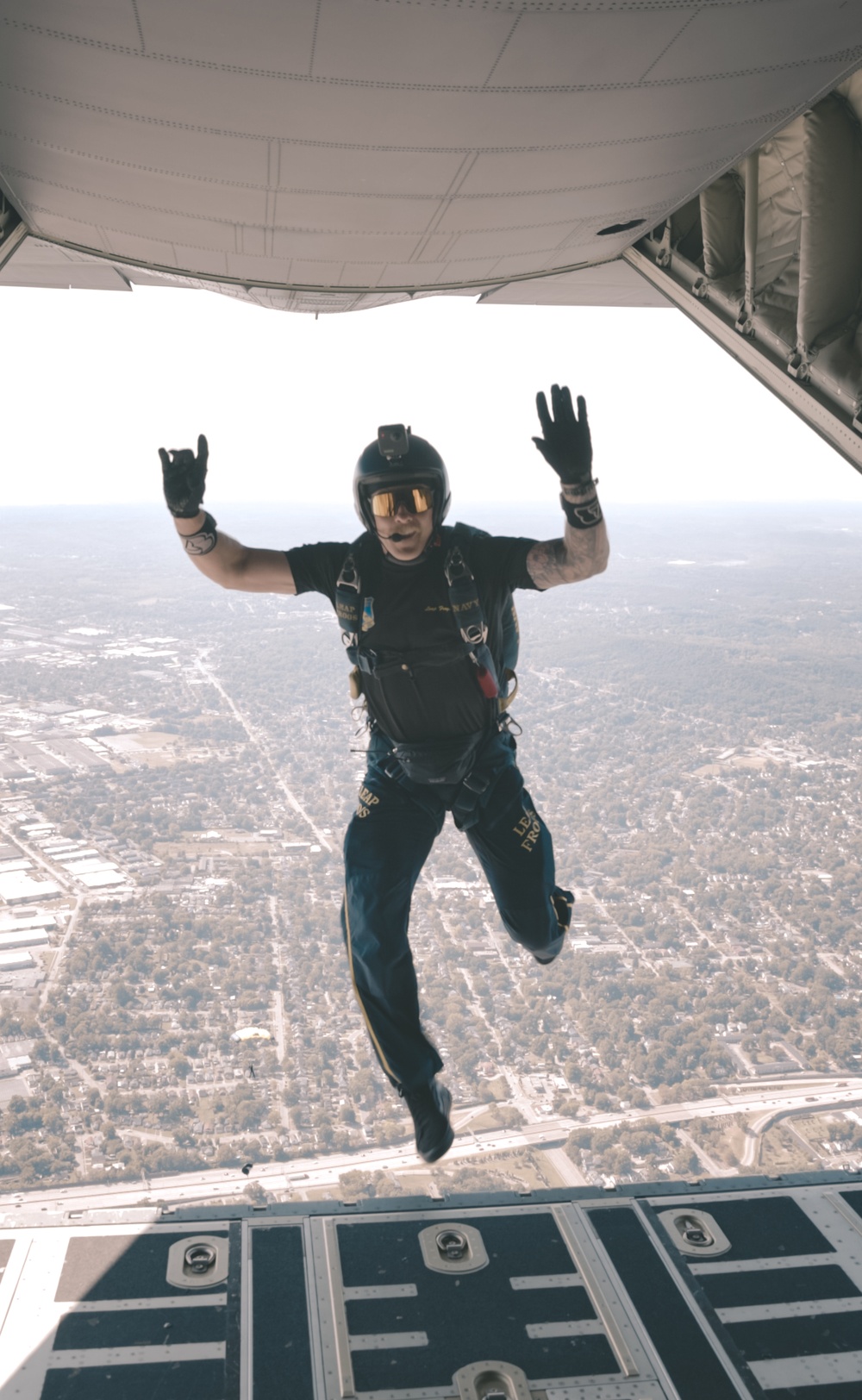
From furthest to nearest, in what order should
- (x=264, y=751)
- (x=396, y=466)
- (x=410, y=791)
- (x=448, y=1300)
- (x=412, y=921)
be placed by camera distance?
(x=264, y=751) → (x=412, y=921) → (x=448, y=1300) → (x=410, y=791) → (x=396, y=466)

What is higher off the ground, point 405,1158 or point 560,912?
point 560,912

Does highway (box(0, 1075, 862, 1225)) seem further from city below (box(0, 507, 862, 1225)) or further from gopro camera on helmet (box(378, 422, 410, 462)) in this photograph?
gopro camera on helmet (box(378, 422, 410, 462))

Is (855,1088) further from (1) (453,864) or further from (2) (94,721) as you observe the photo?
(2) (94,721)

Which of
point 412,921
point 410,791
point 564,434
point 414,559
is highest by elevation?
point 564,434

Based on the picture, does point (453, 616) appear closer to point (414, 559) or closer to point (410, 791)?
point (414, 559)

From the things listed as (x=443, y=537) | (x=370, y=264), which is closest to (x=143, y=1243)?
(x=443, y=537)

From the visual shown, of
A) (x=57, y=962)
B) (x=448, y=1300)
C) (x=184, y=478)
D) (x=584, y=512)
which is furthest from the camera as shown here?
(x=57, y=962)

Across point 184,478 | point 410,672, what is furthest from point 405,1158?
point 184,478
